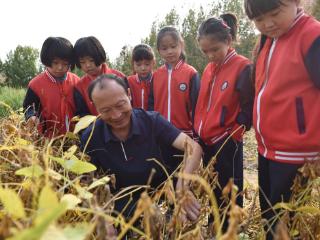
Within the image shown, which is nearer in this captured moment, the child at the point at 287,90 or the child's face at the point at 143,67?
the child at the point at 287,90

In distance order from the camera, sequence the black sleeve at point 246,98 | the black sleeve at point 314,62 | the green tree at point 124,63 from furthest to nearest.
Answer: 1. the green tree at point 124,63
2. the black sleeve at point 246,98
3. the black sleeve at point 314,62

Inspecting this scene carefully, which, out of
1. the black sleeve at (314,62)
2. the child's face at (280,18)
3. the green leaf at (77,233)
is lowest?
the green leaf at (77,233)

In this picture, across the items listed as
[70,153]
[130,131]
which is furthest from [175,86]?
[70,153]

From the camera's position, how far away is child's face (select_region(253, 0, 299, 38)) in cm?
117

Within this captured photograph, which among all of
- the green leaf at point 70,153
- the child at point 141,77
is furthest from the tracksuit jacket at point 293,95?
the child at point 141,77

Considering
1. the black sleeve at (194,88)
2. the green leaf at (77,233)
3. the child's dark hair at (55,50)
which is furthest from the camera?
the black sleeve at (194,88)

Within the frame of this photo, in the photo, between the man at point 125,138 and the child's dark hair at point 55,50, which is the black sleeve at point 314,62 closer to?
the man at point 125,138

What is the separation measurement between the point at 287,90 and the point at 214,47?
0.72 meters

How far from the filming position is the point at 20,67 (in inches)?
630

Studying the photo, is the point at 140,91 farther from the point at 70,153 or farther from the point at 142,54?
the point at 70,153

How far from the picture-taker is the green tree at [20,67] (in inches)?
619

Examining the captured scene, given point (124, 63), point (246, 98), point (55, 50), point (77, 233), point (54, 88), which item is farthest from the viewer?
point (124, 63)

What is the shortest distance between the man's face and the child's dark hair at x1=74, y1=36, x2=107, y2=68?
88 cm

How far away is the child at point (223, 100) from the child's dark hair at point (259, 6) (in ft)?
1.77
